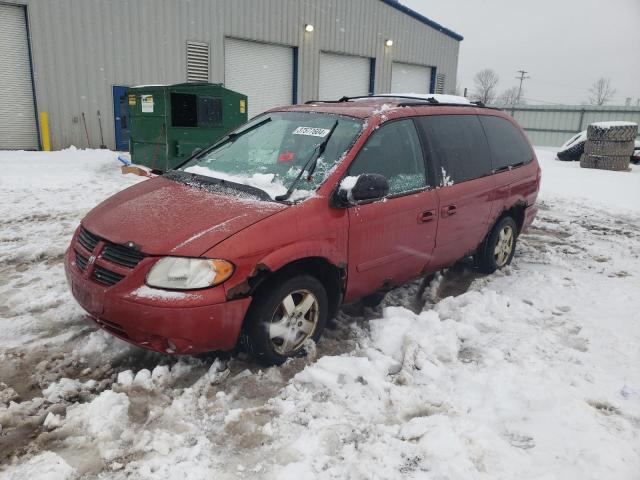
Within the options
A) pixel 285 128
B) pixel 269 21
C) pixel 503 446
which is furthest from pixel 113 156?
pixel 503 446

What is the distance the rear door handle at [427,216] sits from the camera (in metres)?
3.79

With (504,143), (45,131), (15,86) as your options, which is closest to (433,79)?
(45,131)

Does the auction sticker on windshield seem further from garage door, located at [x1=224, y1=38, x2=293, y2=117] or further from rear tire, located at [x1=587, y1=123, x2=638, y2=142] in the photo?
garage door, located at [x1=224, y1=38, x2=293, y2=117]

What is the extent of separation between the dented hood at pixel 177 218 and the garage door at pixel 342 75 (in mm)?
17692

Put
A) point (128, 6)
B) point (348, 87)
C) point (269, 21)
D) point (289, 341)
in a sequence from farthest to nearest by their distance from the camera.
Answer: point (348, 87) → point (269, 21) → point (128, 6) → point (289, 341)

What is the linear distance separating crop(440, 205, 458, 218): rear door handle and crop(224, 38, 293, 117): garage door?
14.8m

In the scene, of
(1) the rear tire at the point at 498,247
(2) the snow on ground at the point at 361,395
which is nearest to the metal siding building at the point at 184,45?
(2) the snow on ground at the point at 361,395

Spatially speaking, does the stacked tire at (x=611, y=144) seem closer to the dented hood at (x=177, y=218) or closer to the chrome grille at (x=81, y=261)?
the dented hood at (x=177, y=218)

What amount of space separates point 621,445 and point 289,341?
1.93 metres

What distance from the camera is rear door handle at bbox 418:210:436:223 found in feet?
12.4

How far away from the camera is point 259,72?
18125 millimetres

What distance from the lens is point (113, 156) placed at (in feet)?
42.9

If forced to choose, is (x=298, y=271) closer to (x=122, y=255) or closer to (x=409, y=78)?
(x=122, y=255)

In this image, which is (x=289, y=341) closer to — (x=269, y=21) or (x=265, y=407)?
(x=265, y=407)
